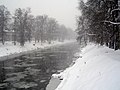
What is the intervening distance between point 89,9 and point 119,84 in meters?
16.7

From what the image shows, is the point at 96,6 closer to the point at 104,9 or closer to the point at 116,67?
the point at 104,9

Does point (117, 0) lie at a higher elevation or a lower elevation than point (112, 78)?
higher

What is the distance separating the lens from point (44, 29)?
93.4 metres

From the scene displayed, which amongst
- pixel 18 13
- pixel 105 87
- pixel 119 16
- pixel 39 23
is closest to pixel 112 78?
pixel 105 87

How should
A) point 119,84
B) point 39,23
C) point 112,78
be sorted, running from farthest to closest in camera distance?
point 39,23 → point 112,78 → point 119,84

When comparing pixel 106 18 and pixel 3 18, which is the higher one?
pixel 3 18

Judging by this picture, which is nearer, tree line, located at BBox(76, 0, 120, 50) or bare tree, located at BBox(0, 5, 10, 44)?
tree line, located at BBox(76, 0, 120, 50)

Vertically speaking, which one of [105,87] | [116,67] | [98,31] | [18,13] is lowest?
[105,87]

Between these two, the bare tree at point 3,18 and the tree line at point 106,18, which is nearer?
the tree line at point 106,18

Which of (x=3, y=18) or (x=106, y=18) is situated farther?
(x=3, y=18)

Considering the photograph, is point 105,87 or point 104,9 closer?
point 105,87

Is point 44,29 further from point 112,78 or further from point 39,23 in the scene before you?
point 112,78

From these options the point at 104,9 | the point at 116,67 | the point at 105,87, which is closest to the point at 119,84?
the point at 105,87

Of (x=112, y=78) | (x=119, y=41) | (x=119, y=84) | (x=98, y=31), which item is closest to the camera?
(x=119, y=84)
